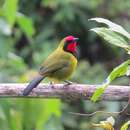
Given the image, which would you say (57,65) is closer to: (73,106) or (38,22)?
(73,106)

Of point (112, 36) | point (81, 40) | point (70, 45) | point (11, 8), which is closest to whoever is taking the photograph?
point (112, 36)

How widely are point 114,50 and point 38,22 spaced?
1.05 meters

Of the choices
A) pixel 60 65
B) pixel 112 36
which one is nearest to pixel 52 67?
pixel 60 65

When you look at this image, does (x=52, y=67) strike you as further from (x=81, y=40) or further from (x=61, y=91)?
(x=81, y=40)

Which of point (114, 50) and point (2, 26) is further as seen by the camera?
point (114, 50)

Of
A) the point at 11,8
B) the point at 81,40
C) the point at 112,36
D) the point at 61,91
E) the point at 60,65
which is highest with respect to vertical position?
the point at 112,36

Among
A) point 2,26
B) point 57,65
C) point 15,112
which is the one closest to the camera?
point 15,112

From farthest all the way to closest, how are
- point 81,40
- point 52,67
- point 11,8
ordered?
1. point 81,40
2. point 52,67
3. point 11,8

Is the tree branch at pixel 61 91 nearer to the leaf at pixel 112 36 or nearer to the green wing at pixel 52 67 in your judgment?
the green wing at pixel 52 67

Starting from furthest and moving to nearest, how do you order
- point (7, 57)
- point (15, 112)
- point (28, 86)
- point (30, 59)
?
point (30, 59) → point (7, 57) → point (15, 112) → point (28, 86)

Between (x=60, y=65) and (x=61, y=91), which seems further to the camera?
(x=60, y=65)

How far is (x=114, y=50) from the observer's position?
793 cm

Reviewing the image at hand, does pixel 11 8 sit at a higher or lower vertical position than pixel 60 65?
higher

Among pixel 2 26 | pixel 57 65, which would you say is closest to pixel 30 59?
pixel 2 26
